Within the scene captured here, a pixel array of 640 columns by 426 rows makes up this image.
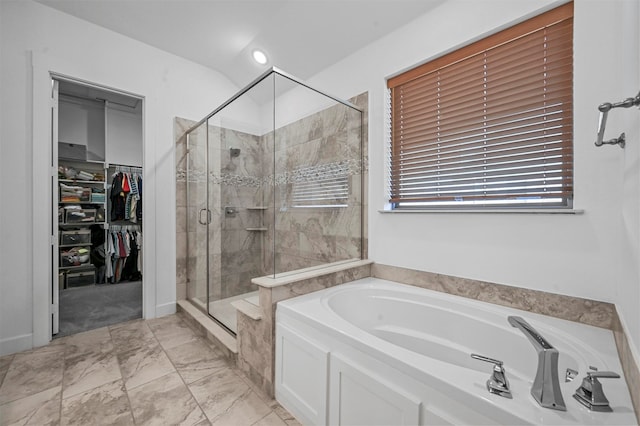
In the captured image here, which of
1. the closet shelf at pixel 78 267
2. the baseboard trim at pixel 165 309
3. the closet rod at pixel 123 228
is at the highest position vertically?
the closet rod at pixel 123 228

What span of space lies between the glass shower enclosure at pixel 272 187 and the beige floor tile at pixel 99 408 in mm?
772

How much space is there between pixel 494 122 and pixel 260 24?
7.01ft

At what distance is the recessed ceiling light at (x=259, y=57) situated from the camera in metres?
2.73

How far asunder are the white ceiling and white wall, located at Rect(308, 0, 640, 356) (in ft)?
0.88

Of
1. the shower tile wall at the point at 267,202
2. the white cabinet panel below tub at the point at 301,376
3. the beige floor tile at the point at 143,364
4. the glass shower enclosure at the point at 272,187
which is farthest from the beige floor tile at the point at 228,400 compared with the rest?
the shower tile wall at the point at 267,202

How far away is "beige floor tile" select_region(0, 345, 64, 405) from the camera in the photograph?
1.62 meters

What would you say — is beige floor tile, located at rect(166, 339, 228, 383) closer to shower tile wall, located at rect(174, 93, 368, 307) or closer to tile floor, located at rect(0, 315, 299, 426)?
tile floor, located at rect(0, 315, 299, 426)

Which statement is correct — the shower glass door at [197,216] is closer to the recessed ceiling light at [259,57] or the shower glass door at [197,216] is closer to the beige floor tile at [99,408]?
the recessed ceiling light at [259,57]

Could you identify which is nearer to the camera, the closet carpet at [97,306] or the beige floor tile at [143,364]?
the beige floor tile at [143,364]

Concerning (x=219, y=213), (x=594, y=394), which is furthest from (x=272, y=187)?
(x=594, y=394)

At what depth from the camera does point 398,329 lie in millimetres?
1836

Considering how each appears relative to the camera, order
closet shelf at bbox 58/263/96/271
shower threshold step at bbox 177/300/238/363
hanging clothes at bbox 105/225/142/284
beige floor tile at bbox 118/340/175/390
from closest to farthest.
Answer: beige floor tile at bbox 118/340/175/390
shower threshold step at bbox 177/300/238/363
closet shelf at bbox 58/263/96/271
hanging clothes at bbox 105/225/142/284

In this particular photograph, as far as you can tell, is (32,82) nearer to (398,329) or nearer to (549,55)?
(398,329)

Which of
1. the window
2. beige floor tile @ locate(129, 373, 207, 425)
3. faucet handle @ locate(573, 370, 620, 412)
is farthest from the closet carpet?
faucet handle @ locate(573, 370, 620, 412)
